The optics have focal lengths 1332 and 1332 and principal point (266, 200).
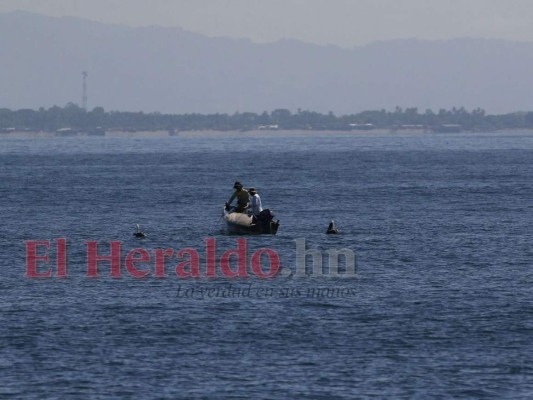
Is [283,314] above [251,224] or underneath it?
underneath

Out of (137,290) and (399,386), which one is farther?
(137,290)

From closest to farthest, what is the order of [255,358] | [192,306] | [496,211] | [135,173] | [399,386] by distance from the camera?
[399,386] < [255,358] < [192,306] < [496,211] < [135,173]

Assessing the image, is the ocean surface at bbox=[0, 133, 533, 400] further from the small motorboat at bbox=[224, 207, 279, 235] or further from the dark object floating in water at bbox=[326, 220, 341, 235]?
the dark object floating in water at bbox=[326, 220, 341, 235]

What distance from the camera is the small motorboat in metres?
63.1

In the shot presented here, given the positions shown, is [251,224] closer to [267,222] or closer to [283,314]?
[267,222]

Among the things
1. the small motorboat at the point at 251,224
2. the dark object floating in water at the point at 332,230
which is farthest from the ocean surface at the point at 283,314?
the dark object floating in water at the point at 332,230

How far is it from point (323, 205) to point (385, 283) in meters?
40.2

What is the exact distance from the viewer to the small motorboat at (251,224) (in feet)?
207

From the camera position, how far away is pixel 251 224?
63.3 meters

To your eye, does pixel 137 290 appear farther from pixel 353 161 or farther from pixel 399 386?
pixel 353 161

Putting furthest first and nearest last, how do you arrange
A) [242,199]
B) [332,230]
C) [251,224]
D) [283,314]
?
[332,230]
[242,199]
[251,224]
[283,314]

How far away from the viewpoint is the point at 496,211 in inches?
3226

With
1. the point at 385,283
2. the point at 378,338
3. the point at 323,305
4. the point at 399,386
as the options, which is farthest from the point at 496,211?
the point at 399,386

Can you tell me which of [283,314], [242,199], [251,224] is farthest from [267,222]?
[283,314]
